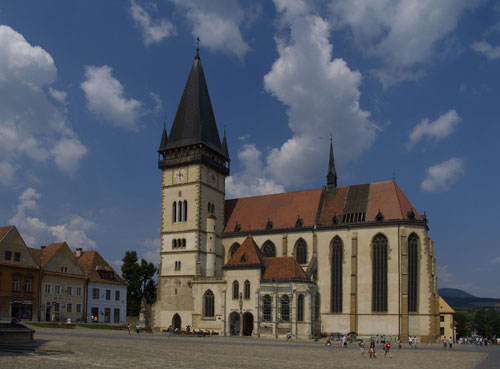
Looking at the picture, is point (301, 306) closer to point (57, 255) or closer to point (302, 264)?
point (302, 264)

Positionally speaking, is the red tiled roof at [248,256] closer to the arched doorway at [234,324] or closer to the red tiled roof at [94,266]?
the arched doorway at [234,324]

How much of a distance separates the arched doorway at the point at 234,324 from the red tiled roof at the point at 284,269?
19.1 ft

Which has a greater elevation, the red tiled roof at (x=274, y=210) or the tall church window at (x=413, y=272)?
the red tiled roof at (x=274, y=210)

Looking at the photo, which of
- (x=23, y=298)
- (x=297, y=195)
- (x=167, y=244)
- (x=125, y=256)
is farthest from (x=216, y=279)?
(x=125, y=256)

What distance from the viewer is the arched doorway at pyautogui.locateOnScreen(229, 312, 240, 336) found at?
59125 millimetres

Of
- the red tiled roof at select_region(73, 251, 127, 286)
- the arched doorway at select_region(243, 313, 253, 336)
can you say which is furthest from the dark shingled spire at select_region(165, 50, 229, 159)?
the arched doorway at select_region(243, 313, 253, 336)

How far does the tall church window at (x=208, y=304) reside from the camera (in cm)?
6072

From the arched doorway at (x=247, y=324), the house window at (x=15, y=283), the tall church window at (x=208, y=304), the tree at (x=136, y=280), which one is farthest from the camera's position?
the tree at (x=136, y=280)

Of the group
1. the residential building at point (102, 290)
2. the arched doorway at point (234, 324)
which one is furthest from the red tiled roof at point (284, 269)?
the residential building at point (102, 290)

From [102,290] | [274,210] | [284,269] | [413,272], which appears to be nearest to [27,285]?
[102,290]

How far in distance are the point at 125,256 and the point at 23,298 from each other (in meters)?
27.8

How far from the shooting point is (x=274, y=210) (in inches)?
2660

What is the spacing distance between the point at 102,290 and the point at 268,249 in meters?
21.6

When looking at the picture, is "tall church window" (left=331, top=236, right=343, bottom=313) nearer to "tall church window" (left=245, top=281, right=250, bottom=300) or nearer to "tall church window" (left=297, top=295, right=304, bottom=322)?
"tall church window" (left=297, top=295, right=304, bottom=322)
